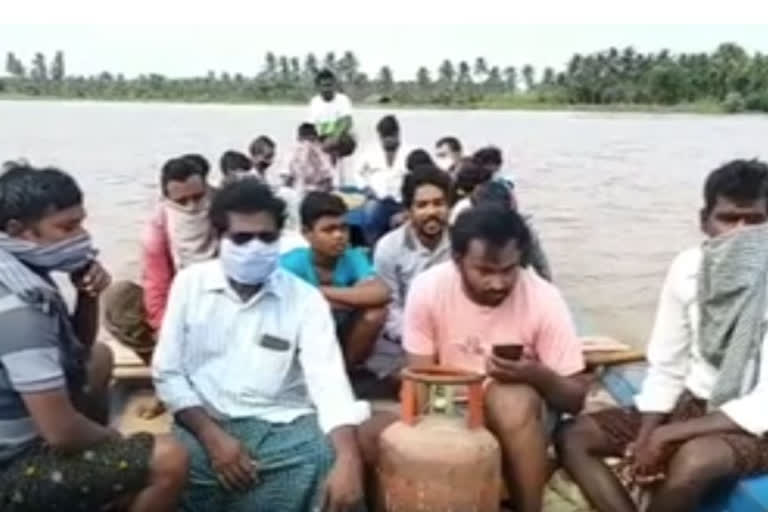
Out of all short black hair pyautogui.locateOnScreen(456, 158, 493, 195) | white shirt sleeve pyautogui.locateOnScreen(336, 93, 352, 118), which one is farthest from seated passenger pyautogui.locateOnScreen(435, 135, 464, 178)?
short black hair pyautogui.locateOnScreen(456, 158, 493, 195)

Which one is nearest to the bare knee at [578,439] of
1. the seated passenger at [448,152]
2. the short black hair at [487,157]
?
the short black hair at [487,157]

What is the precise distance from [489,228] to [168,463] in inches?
43.3

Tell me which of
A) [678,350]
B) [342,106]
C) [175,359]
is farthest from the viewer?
[342,106]

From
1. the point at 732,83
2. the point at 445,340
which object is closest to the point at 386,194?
the point at 445,340

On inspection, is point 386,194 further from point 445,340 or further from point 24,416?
point 24,416

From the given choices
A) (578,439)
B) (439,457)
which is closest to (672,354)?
(578,439)

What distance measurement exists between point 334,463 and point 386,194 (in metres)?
6.04

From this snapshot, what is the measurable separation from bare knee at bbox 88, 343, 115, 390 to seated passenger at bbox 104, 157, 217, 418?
1155mm

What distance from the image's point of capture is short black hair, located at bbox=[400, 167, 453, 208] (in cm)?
586

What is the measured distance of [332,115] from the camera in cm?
1294

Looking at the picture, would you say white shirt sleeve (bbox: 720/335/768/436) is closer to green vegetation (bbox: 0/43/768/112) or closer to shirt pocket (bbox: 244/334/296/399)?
shirt pocket (bbox: 244/334/296/399)

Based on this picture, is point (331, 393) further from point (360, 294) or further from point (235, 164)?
point (235, 164)

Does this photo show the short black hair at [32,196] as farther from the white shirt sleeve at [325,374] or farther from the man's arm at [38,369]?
the white shirt sleeve at [325,374]

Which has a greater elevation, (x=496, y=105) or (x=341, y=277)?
(x=341, y=277)
